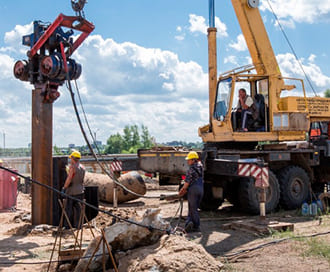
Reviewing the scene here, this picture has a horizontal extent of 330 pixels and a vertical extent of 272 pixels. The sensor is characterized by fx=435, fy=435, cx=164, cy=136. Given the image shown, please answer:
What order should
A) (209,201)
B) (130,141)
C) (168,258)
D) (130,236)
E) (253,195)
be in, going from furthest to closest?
(130,141) → (209,201) → (253,195) → (130,236) → (168,258)

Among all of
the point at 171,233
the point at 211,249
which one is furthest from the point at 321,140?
the point at 171,233

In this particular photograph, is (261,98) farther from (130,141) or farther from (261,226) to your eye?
(130,141)

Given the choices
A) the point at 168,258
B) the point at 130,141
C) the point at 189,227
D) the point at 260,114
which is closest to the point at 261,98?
the point at 260,114

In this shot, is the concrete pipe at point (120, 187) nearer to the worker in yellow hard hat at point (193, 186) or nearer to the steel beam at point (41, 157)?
the steel beam at point (41, 157)

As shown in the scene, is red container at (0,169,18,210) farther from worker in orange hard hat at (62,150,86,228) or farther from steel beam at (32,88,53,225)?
worker in orange hard hat at (62,150,86,228)

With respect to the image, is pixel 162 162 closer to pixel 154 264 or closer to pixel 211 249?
pixel 211 249

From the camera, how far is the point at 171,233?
6254mm

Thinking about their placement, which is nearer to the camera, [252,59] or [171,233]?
[171,233]

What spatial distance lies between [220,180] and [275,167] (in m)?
1.87

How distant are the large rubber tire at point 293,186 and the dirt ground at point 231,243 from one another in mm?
415

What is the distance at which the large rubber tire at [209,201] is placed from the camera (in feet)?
38.8

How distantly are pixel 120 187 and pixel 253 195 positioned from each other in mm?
4324

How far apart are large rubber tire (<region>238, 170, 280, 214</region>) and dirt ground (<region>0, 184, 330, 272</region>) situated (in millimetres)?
255

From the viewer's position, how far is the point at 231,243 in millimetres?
7945
